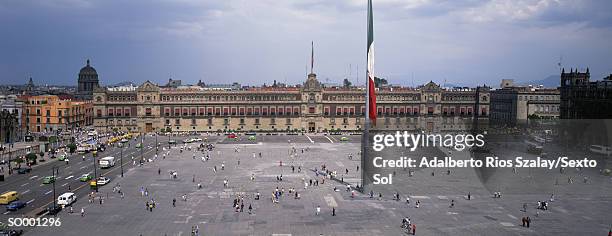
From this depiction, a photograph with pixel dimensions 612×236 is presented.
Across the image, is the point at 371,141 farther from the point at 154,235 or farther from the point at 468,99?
the point at 468,99

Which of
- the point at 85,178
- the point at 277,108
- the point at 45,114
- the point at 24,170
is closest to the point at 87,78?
the point at 45,114

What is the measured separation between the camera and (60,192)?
2039 inches

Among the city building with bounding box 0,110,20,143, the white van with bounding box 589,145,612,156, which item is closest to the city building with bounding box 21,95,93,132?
the city building with bounding box 0,110,20,143

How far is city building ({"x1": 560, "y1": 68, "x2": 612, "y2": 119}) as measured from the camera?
82.6 meters

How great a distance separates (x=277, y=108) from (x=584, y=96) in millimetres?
58604

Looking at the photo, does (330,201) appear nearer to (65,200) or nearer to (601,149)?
(65,200)

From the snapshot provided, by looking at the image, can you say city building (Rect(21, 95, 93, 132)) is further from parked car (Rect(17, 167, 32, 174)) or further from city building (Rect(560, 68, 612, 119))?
city building (Rect(560, 68, 612, 119))

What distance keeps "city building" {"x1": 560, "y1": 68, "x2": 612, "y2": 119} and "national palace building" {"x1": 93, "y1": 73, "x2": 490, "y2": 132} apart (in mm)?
24281

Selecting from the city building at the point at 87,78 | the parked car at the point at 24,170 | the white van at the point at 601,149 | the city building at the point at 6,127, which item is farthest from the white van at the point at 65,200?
the city building at the point at 87,78

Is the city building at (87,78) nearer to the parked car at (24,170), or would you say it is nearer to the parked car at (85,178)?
the parked car at (24,170)

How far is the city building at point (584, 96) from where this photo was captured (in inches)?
3250

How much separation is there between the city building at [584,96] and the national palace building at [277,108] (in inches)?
956

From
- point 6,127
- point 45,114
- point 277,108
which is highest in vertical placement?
point 277,108

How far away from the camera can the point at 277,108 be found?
123188 mm
